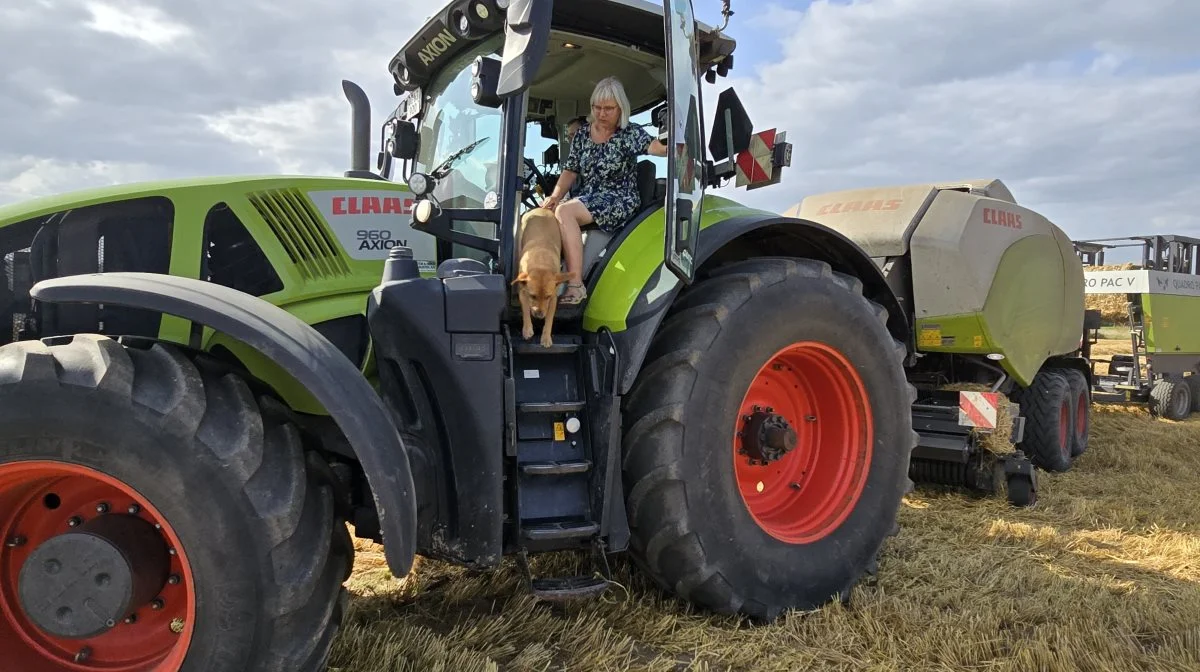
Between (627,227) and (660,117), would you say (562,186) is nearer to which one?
(627,227)

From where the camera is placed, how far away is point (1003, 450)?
5.59 m

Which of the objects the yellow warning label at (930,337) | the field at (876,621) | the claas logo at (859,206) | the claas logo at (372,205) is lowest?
the field at (876,621)

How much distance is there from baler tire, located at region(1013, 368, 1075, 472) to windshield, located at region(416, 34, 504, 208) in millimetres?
5668

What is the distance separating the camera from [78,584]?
2.04m

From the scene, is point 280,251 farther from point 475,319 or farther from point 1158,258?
point 1158,258

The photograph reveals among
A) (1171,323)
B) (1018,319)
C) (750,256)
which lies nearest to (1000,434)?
(1018,319)

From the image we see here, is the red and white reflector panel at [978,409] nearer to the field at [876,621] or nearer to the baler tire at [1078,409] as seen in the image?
the field at [876,621]

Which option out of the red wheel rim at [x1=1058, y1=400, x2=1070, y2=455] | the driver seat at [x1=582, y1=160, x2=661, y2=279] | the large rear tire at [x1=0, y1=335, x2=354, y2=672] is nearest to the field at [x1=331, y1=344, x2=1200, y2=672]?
the large rear tire at [x1=0, y1=335, x2=354, y2=672]

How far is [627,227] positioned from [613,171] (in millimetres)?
244

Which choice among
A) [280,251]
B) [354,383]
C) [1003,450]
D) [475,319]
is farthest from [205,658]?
[1003,450]

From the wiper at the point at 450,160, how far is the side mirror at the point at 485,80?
0.39m

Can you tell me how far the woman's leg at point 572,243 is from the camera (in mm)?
2969

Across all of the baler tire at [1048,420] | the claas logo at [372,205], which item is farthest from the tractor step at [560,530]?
the baler tire at [1048,420]

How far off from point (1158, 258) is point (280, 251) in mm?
11931
